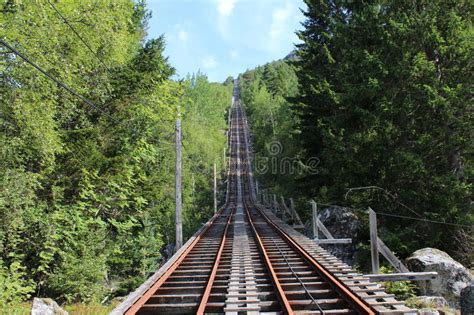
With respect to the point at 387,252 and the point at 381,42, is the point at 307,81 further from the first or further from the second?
the point at 387,252

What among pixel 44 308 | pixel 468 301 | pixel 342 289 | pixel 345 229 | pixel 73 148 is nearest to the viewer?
pixel 468 301

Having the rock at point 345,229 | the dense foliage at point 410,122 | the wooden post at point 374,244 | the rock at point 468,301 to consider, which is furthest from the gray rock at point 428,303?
the rock at point 345,229

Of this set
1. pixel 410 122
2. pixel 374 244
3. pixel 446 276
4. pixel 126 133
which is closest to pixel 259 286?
pixel 374 244

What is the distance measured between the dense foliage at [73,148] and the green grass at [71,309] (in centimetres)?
27

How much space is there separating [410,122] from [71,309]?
13.0 meters

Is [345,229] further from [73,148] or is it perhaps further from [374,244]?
[73,148]

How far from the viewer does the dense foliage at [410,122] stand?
12.2 meters

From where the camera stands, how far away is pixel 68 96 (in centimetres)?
1182

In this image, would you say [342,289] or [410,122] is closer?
[342,289]

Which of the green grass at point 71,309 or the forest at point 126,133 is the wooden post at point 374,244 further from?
the green grass at point 71,309

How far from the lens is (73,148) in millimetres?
13078

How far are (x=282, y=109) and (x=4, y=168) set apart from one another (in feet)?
124

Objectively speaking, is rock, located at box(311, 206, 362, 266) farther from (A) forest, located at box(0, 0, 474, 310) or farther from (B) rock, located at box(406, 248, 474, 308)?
(B) rock, located at box(406, 248, 474, 308)

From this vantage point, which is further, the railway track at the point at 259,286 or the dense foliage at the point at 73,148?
the dense foliage at the point at 73,148
